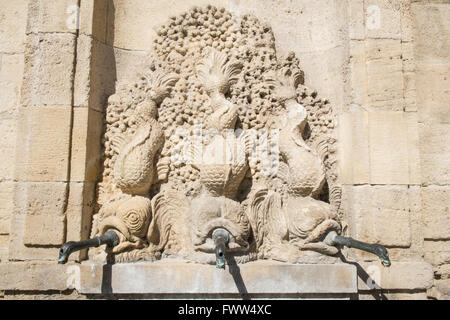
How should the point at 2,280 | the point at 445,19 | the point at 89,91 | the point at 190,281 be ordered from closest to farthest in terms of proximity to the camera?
the point at 190,281 < the point at 2,280 < the point at 89,91 < the point at 445,19

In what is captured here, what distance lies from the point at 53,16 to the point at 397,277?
3.62 metres

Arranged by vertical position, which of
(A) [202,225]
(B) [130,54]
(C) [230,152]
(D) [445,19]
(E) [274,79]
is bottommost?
(A) [202,225]

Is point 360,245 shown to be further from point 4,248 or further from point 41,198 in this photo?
point 4,248

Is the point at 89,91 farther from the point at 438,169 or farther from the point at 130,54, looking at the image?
the point at 438,169

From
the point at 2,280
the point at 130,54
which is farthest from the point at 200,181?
the point at 2,280

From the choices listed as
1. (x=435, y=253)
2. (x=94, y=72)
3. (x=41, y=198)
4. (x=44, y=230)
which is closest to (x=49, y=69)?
(x=94, y=72)

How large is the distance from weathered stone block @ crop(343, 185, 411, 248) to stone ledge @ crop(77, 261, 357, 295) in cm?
42

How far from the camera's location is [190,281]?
10.4 ft

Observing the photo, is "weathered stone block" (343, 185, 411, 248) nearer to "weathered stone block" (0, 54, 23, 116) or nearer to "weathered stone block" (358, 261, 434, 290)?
"weathered stone block" (358, 261, 434, 290)

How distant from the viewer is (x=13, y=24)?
3.91 m

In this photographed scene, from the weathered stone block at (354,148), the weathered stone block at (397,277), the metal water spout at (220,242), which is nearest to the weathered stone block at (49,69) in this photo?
the metal water spout at (220,242)

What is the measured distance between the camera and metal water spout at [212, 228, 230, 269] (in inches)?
114

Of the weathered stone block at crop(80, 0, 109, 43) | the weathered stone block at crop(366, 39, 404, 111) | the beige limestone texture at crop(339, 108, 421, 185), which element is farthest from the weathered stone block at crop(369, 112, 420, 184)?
the weathered stone block at crop(80, 0, 109, 43)

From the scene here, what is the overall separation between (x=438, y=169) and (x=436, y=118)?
462 millimetres
